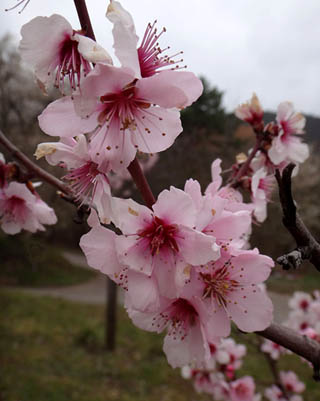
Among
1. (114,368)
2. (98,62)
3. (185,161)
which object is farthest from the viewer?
(185,161)

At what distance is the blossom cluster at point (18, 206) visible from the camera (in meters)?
1.22

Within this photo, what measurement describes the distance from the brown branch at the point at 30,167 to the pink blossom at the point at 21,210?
0.06m

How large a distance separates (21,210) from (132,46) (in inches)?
33.1

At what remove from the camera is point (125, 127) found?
0.70 metres

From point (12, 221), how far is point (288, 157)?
1.01 metres

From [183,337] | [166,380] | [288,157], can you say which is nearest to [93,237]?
[183,337]

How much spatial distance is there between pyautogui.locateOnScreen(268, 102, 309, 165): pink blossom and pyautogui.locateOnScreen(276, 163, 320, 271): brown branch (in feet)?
1.85

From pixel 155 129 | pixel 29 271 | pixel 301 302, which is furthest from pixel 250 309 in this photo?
pixel 29 271

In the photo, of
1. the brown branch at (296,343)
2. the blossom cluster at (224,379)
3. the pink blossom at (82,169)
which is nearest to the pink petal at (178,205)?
the pink blossom at (82,169)

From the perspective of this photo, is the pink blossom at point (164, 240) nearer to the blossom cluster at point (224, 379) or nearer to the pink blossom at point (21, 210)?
the pink blossom at point (21, 210)

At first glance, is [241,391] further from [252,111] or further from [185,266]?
[185,266]

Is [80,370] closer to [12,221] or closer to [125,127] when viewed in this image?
[12,221]

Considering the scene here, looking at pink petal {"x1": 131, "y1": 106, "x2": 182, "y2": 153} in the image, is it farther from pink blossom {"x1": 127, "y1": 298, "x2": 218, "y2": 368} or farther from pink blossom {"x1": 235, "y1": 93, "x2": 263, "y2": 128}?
pink blossom {"x1": 235, "y1": 93, "x2": 263, "y2": 128}

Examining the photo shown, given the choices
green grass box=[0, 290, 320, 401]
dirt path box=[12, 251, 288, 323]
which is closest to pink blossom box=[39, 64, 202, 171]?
green grass box=[0, 290, 320, 401]
